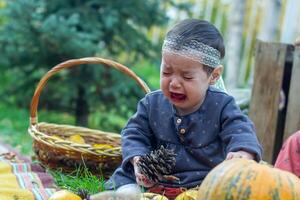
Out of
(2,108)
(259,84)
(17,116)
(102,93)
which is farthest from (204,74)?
(2,108)

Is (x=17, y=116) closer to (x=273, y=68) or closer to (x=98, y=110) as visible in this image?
(x=98, y=110)

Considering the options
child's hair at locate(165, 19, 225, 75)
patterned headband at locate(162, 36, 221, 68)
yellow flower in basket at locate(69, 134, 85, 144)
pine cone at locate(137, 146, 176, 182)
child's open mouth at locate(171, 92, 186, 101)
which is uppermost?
child's hair at locate(165, 19, 225, 75)

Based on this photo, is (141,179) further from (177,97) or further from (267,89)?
(267,89)

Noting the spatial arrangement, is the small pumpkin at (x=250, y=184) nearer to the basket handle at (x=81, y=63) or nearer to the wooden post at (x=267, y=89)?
the basket handle at (x=81, y=63)

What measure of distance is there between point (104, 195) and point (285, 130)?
2145 millimetres

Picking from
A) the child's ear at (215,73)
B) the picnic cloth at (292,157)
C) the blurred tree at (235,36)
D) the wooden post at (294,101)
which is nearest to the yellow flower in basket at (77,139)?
the child's ear at (215,73)

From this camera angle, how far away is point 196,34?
8.09 ft

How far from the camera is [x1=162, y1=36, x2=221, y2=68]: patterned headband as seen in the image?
2441 millimetres

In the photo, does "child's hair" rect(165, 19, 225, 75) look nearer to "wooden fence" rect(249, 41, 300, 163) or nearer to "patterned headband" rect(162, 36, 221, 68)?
"patterned headband" rect(162, 36, 221, 68)

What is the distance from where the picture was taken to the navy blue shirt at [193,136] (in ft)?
8.48

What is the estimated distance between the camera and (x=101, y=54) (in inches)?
265

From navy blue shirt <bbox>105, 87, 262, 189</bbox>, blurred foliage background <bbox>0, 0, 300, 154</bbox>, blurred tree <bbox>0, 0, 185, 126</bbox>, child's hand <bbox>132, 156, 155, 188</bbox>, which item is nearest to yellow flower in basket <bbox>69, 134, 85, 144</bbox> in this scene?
navy blue shirt <bbox>105, 87, 262, 189</bbox>

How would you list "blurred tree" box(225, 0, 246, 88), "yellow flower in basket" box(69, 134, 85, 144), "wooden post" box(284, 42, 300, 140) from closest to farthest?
"yellow flower in basket" box(69, 134, 85, 144)
"wooden post" box(284, 42, 300, 140)
"blurred tree" box(225, 0, 246, 88)

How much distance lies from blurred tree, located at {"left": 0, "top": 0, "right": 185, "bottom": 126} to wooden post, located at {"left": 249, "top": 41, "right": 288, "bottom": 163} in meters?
2.44
